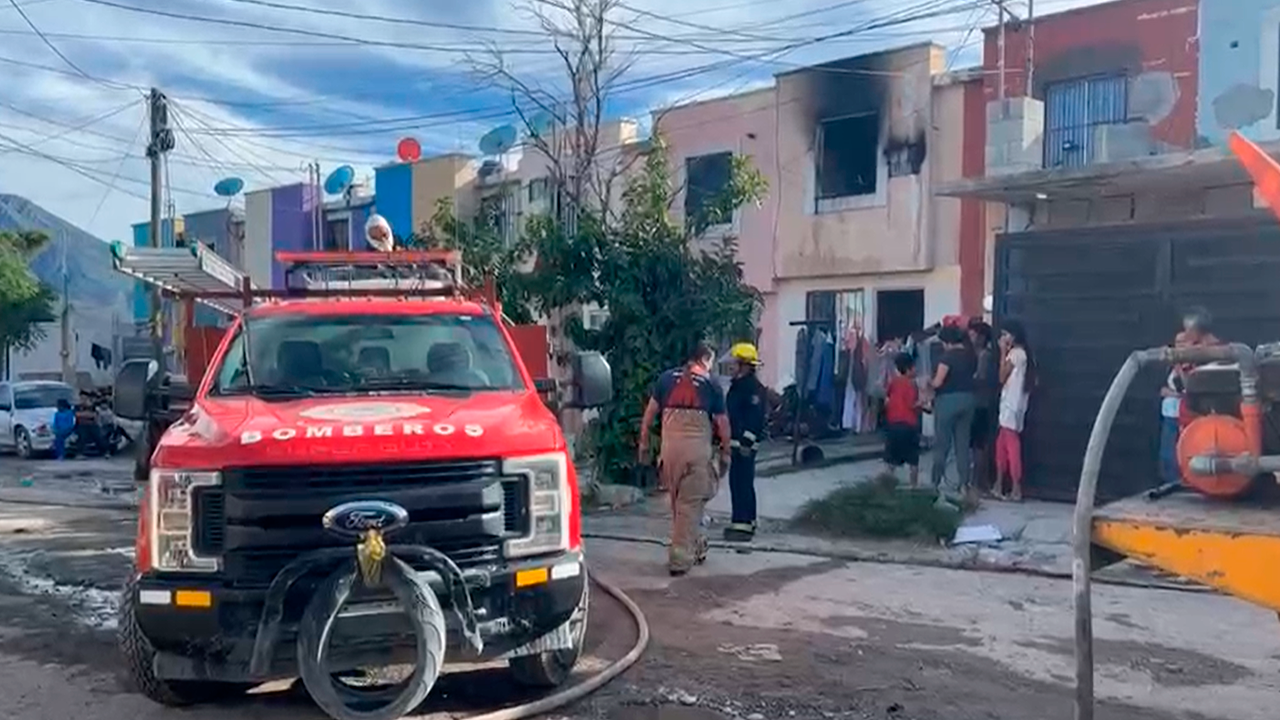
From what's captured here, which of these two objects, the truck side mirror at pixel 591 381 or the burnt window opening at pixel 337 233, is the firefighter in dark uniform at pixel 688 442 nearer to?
the truck side mirror at pixel 591 381

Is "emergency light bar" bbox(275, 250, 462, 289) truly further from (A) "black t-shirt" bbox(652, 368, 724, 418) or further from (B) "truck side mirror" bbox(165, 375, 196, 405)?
(A) "black t-shirt" bbox(652, 368, 724, 418)

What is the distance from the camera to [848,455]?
16.2 metres

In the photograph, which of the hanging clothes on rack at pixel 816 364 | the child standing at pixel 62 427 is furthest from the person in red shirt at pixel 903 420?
the child standing at pixel 62 427

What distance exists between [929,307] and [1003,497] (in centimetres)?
633

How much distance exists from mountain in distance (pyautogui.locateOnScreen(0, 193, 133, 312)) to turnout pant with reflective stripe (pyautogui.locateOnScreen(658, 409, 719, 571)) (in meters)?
32.0

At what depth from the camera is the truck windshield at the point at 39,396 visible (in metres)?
25.3

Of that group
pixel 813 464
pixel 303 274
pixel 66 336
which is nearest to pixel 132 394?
pixel 303 274

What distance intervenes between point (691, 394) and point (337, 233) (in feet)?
80.9

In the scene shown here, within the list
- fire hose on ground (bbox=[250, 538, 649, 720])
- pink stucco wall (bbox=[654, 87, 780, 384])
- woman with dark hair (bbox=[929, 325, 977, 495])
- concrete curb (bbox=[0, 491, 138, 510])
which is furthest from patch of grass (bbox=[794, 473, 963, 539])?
concrete curb (bbox=[0, 491, 138, 510])

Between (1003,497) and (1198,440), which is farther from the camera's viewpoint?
(1003,497)

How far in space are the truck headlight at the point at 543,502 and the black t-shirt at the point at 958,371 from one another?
7.55 meters

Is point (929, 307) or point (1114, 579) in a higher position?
point (929, 307)


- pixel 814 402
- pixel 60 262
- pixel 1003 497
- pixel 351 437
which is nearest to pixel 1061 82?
pixel 814 402

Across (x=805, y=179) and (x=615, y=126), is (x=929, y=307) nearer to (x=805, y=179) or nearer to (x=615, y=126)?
(x=805, y=179)
